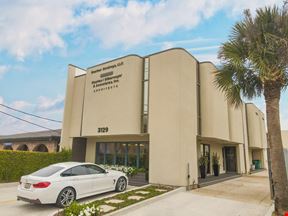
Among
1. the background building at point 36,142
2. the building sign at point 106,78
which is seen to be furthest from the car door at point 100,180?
the background building at point 36,142

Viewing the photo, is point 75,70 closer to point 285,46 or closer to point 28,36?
point 28,36

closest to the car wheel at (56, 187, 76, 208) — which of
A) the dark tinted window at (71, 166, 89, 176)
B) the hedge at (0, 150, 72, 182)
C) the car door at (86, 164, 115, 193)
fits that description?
the dark tinted window at (71, 166, 89, 176)

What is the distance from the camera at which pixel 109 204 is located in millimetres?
7555

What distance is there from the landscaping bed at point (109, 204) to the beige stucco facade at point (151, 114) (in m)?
2.04

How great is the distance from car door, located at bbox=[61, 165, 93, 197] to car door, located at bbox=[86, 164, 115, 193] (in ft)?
0.76

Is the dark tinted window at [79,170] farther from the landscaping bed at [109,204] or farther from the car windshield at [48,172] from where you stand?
the landscaping bed at [109,204]

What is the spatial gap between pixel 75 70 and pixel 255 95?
46.5 ft

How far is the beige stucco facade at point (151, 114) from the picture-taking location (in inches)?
460

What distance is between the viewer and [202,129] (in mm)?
14047

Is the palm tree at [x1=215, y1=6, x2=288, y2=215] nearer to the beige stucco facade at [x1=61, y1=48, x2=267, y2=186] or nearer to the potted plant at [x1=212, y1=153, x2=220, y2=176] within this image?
the beige stucco facade at [x1=61, y1=48, x2=267, y2=186]

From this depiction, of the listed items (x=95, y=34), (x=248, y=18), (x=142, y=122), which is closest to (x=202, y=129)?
(x=142, y=122)

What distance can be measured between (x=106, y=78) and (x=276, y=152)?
11.2 metres

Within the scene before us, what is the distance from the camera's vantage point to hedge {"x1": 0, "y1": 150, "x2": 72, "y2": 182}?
12203 mm

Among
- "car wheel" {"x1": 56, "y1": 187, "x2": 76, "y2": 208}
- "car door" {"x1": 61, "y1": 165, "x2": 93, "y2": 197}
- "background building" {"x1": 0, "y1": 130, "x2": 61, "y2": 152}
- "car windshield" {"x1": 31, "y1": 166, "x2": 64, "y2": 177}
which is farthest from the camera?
"background building" {"x1": 0, "y1": 130, "x2": 61, "y2": 152}
